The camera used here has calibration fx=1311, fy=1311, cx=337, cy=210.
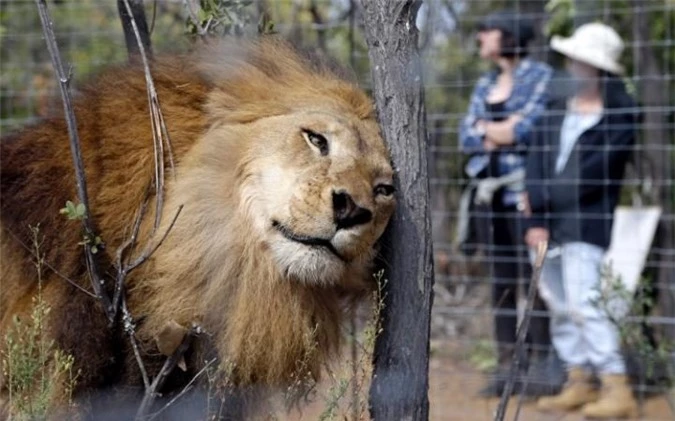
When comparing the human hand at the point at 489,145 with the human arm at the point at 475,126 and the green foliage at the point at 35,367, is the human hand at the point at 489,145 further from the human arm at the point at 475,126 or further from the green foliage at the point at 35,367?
the green foliage at the point at 35,367

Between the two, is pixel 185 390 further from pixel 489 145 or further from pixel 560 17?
pixel 560 17

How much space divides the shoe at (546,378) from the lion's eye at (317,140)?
136 inches

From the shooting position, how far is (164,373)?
2951 mm

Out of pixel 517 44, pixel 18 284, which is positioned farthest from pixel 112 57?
pixel 18 284

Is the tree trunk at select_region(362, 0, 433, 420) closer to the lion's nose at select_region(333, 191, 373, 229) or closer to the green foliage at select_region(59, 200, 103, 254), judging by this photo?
the lion's nose at select_region(333, 191, 373, 229)

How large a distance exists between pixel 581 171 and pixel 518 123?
0.40 metres

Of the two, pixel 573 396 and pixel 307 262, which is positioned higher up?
pixel 307 262

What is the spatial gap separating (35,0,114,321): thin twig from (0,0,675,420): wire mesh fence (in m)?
3.09

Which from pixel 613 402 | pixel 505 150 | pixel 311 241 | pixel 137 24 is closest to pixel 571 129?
pixel 505 150

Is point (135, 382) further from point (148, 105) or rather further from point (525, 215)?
point (525, 215)

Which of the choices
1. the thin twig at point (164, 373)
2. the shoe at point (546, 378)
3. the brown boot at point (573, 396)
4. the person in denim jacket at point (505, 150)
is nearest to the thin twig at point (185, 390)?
the thin twig at point (164, 373)

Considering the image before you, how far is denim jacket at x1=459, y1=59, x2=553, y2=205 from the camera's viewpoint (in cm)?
663

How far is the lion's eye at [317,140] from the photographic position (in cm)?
283

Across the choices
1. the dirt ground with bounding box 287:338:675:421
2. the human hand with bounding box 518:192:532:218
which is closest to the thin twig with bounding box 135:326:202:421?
the dirt ground with bounding box 287:338:675:421
